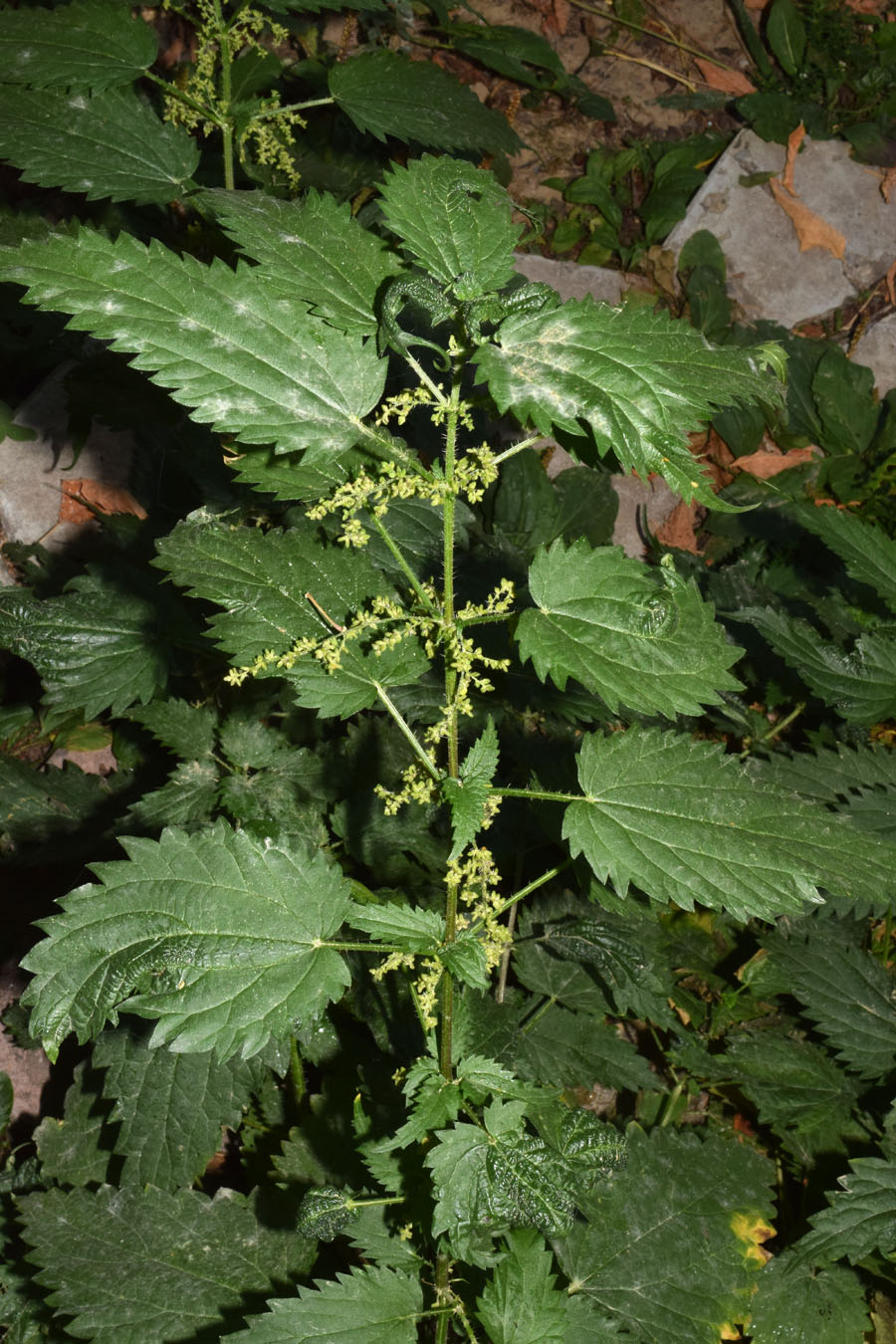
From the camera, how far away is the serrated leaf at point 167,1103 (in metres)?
2.06

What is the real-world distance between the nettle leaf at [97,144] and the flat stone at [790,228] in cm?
285

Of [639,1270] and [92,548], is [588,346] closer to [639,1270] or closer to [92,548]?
[639,1270]

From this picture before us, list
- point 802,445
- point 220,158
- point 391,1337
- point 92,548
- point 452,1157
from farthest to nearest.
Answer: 1. point 802,445
2. point 92,548
3. point 220,158
4. point 391,1337
5. point 452,1157

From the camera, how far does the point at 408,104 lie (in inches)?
90.8

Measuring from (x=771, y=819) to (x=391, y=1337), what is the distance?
0.95 meters

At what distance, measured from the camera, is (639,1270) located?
2.03m

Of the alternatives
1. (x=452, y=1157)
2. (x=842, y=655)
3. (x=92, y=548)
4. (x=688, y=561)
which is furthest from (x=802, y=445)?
(x=452, y=1157)

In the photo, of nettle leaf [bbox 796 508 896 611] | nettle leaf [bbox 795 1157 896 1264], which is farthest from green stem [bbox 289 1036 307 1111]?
nettle leaf [bbox 796 508 896 611]

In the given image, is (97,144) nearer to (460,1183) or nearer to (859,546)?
(859,546)

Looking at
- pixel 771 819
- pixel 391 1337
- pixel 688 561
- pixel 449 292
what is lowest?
pixel 391 1337

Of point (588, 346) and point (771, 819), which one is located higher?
point (588, 346)

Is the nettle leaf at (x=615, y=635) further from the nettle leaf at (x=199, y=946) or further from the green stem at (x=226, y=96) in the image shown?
the green stem at (x=226, y=96)

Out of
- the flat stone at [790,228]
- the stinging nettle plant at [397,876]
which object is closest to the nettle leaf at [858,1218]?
the stinging nettle plant at [397,876]

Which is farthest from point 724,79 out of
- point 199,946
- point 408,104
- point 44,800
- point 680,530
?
point 199,946
